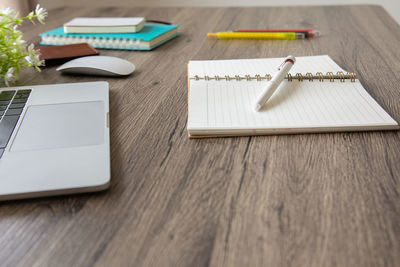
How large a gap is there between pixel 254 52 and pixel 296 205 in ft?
1.98

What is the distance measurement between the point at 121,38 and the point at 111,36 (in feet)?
0.10

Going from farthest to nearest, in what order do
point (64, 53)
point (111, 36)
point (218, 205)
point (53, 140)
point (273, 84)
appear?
point (111, 36) < point (64, 53) < point (273, 84) < point (53, 140) < point (218, 205)

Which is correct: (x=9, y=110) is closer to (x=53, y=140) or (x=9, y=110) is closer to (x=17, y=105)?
(x=17, y=105)

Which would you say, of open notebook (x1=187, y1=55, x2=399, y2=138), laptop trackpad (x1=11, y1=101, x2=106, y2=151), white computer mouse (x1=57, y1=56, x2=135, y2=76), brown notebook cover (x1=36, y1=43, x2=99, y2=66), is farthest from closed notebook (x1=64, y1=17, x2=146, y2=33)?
laptop trackpad (x1=11, y1=101, x2=106, y2=151)

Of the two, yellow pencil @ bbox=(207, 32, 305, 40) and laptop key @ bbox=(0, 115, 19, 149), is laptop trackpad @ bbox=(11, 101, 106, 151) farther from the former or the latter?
yellow pencil @ bbox=(207, 32, 305, 40)

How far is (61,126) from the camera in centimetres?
56

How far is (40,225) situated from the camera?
1.29 ft

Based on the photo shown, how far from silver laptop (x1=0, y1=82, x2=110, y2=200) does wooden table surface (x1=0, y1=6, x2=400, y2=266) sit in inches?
0.7

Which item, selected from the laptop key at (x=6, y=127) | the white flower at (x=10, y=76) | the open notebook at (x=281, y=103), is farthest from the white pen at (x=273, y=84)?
the white flower at (x=10, y=76)

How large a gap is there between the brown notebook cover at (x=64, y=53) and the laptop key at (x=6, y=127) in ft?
1.05

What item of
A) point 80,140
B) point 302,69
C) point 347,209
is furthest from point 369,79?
point 80,140

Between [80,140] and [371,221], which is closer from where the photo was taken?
[371,221]

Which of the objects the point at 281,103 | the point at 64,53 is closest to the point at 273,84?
the point at 281,103

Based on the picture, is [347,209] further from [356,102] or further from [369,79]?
[369,79]
